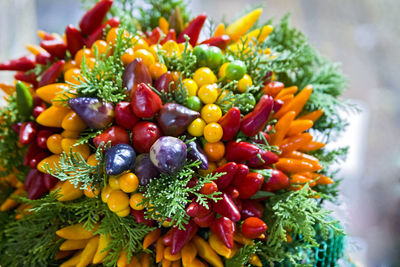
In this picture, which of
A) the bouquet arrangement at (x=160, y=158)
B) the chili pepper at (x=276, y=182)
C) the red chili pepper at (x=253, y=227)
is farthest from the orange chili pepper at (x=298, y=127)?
the red chili pepper at (x=253, y=227)

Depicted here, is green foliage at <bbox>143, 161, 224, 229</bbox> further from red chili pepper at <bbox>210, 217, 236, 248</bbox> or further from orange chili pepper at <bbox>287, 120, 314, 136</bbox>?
orange chili pepper at <bbox>287, 120, 314, 136</bbox>

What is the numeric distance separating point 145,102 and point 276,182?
32cm

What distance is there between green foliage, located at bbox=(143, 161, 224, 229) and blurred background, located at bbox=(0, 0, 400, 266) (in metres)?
1.39

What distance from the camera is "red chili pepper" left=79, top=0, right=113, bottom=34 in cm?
87

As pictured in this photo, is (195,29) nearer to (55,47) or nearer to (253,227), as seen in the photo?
(55,47)

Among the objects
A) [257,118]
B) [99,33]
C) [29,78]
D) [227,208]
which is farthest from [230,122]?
[29,78]

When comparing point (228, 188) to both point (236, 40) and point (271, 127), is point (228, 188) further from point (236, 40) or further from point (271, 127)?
point (236, 40)

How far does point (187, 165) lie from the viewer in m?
0.65

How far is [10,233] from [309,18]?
2.32 m

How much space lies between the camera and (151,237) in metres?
0.71

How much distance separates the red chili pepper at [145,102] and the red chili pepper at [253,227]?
0.93 feet

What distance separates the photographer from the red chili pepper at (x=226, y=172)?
0.67 meters

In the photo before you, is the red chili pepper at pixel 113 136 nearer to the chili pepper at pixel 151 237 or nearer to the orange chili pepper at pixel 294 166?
the chili pepper at pixel 151 237

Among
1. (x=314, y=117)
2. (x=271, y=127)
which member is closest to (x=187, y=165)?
(x=271, y=127)
